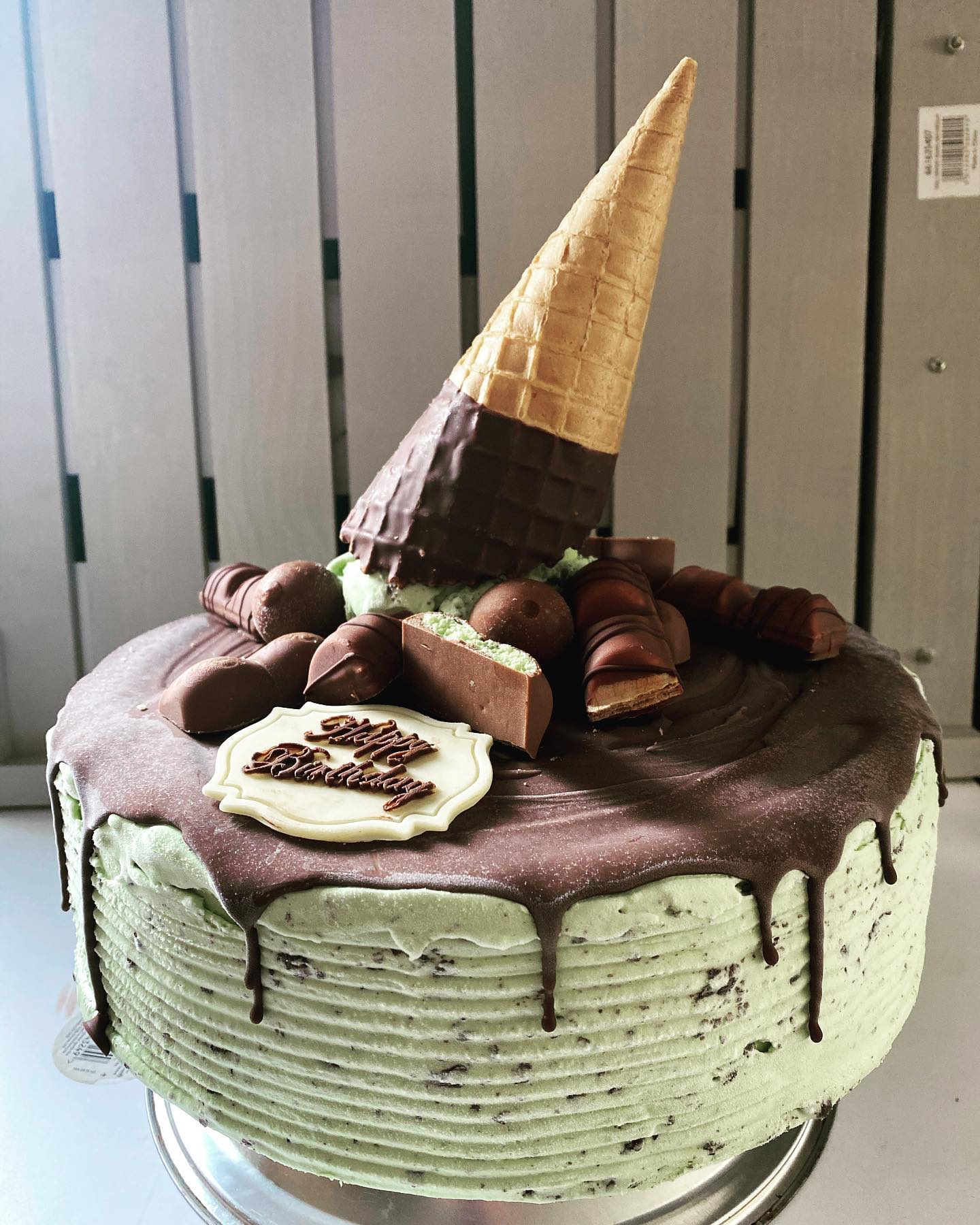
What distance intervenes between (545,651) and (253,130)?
1.47m

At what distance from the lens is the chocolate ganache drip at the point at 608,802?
105 centimetres

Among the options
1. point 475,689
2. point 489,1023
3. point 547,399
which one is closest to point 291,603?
point 475,689

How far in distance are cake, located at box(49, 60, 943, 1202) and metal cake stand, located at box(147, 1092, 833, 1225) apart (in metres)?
0.20

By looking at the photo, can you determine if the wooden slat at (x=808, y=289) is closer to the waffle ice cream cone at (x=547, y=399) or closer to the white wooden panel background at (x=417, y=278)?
the white wooden panel background at (x=417, y=278)

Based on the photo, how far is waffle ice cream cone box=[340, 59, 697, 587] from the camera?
1.39 metres

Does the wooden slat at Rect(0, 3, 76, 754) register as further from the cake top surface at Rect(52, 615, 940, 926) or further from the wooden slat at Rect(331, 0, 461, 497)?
the cake top surface at Rect(52, 615, 940, 926)

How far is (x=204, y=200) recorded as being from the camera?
2242 mm

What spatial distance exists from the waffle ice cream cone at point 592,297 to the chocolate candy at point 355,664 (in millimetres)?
354

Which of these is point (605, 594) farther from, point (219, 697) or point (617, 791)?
point (219, 697)

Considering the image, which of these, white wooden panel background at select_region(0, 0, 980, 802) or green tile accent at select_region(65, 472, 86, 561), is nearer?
white wooden panel background at select_region(0, 0, 980, 802)

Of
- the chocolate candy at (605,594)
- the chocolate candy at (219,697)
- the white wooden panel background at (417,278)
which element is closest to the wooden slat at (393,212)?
the white wooden panel background at (417,278)

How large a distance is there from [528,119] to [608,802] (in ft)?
5.36

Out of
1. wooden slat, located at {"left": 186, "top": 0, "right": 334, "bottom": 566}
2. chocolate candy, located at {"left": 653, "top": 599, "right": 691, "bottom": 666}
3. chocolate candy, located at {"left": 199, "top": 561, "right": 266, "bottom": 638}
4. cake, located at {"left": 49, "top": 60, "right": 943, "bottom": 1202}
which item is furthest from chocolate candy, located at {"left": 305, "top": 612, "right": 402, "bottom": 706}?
wooden slat, located at {"left": 186, "top": 0, "right": 334, "bottom": 566}

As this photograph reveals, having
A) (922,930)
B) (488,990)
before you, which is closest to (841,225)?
(922,930)
